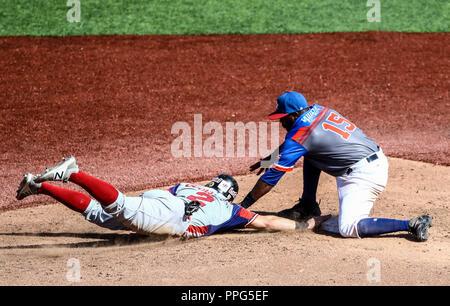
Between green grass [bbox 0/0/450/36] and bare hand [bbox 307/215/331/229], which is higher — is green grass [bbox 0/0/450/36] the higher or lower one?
the higher one

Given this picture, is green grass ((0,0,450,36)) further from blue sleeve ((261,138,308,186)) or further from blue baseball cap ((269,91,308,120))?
blue sleeve ((261,138,308,186))

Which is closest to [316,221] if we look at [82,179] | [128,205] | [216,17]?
[128,205]

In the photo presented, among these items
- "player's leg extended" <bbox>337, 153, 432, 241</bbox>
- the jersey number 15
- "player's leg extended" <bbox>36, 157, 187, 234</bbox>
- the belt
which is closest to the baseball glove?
"player's leg extended" <bbox>337, 153, 432, 241</bbox>

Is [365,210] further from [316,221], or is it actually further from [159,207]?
[159,207]

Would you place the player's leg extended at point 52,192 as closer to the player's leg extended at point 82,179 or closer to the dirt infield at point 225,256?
the player's leg extended at point 82,179
